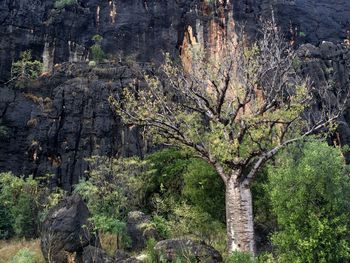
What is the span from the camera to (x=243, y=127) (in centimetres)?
1313

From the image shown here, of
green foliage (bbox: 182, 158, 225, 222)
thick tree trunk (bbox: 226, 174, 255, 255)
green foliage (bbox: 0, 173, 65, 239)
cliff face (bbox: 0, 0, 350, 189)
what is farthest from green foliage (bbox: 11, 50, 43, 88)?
thick tree trunk (bbox: 226, 174, 255, 255)

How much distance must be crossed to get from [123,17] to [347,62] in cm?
2303

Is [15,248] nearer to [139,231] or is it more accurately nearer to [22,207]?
[22,207]

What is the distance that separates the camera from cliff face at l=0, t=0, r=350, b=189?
3139cm

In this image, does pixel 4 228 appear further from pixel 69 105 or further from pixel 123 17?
pixel 123 17

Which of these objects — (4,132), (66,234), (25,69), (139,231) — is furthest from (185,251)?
(25,69)

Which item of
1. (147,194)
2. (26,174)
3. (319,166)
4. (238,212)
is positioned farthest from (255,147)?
(26,174)

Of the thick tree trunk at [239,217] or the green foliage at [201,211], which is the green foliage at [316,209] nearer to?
the thick tree trunk at [239,217]

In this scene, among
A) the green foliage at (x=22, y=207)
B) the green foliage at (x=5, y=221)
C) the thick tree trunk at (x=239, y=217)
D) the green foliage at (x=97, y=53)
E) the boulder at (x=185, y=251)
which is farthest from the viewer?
the green foliage at (x=97, y=53)

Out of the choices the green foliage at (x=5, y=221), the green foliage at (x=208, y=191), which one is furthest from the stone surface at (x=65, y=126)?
the green foliage at (x=208, y=191)

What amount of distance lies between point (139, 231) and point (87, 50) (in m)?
28.1

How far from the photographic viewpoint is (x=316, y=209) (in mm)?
9977

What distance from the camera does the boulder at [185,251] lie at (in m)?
11.1

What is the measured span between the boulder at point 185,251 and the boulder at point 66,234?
8.61ft
